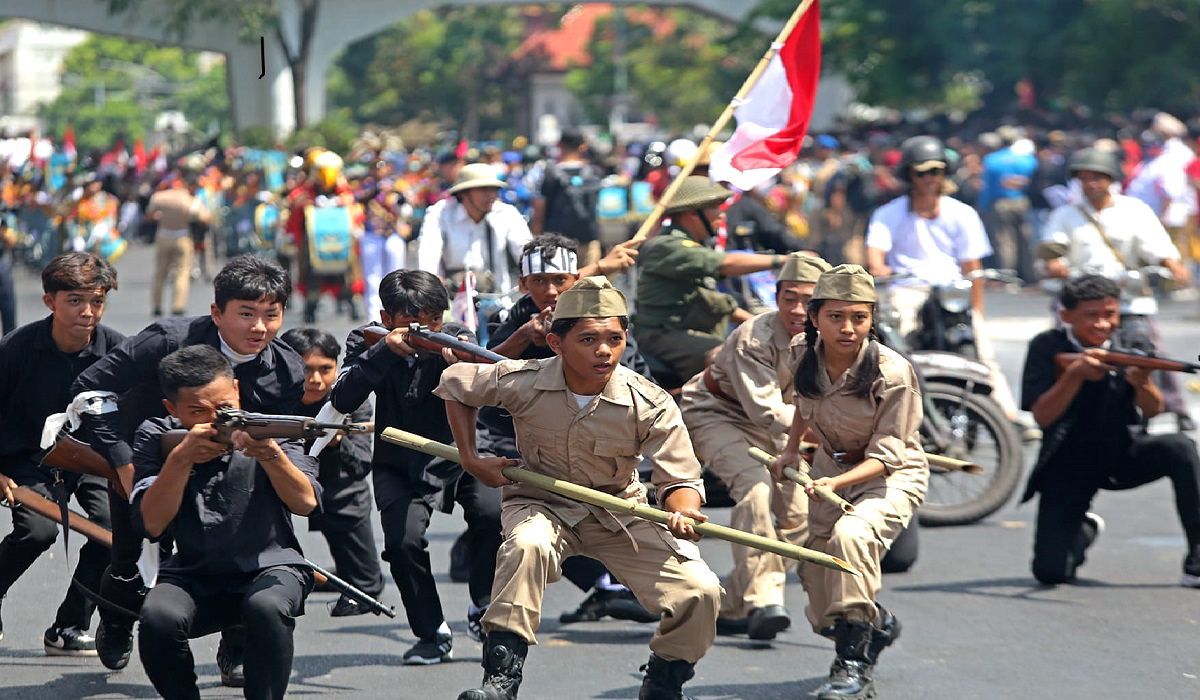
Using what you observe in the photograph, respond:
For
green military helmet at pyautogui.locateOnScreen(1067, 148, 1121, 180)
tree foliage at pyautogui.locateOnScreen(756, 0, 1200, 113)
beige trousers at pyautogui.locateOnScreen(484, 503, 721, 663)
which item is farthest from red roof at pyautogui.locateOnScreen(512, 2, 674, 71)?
beige trousers at pyautogui.locateOnScreen(484, 503, 721, 663)

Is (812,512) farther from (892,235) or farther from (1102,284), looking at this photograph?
(892,235)

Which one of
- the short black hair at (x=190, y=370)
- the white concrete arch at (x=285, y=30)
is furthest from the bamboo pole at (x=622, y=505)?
the white concrete arch at (x=285, y=30)

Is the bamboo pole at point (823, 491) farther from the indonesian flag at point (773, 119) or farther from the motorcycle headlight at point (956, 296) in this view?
the motorcycle headlight at point (956, 296)

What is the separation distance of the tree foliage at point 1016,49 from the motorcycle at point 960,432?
76.0 feet

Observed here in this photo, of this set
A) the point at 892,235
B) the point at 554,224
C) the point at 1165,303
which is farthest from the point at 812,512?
the point at 1165,303

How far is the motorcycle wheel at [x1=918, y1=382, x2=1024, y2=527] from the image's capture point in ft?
31.5

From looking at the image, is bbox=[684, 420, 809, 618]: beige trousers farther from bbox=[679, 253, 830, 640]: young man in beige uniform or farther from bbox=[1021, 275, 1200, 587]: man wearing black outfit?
bbox=[1021, 275, 1200, 587]: man wearing black outfit

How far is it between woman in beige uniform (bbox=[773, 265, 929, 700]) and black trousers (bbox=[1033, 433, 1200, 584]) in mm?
1751

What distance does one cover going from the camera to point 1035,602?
8086mm

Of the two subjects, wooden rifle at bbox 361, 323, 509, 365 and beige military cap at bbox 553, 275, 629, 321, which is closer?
beige military cap at bbox 553, 275, 629, 321

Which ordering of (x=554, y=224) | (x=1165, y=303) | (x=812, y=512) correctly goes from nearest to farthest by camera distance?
(x=812, y=512) → (x=554, y=224) → (x=1165, y=303)

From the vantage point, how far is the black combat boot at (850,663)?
20.6 ft

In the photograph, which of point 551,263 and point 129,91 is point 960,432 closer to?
point 551,263

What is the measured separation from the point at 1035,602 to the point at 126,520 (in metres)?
3.79
